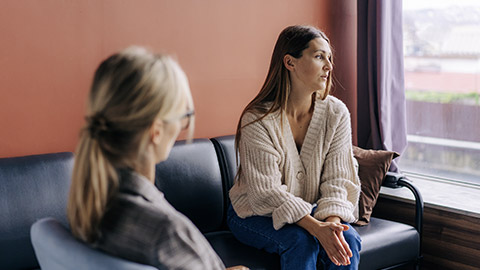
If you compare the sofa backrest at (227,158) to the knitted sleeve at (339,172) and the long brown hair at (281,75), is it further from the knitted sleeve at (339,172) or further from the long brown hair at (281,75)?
the knitted sleeve at (339,172)

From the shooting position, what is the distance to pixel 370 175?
2668 millimetres

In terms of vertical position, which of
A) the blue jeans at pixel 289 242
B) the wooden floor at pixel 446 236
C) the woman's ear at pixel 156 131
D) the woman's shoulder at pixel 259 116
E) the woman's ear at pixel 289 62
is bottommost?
the wooden floor at pixel 446 236

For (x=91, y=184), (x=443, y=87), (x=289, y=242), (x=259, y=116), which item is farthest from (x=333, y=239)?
(x=443, y=87)

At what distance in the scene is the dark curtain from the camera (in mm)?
3094

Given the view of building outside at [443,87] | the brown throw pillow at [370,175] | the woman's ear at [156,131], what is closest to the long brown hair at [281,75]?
the brown throw pillow at [370,175]

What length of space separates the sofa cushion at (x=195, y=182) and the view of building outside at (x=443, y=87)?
139cm

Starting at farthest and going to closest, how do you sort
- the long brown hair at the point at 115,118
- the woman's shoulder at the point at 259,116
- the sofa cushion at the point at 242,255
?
the woman's shoulder at the point at 259,116 → the sofa cushion at the point at 242,255 → the long brown hair at the point at 115,118

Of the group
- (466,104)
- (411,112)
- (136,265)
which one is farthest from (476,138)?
(136,265)

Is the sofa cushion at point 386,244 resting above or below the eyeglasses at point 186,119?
below

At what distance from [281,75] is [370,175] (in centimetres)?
69

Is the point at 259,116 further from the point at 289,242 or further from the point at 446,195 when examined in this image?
the point at 446,195

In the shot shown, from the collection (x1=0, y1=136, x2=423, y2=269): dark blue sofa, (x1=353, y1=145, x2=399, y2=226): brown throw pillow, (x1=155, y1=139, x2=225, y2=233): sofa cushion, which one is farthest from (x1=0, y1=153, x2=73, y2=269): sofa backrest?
(x1=353, y1=145, x2=399, y2=226): brown throw pillow

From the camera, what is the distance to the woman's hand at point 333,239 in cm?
203

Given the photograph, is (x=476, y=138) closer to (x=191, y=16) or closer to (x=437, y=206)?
(x=437, y=206)
